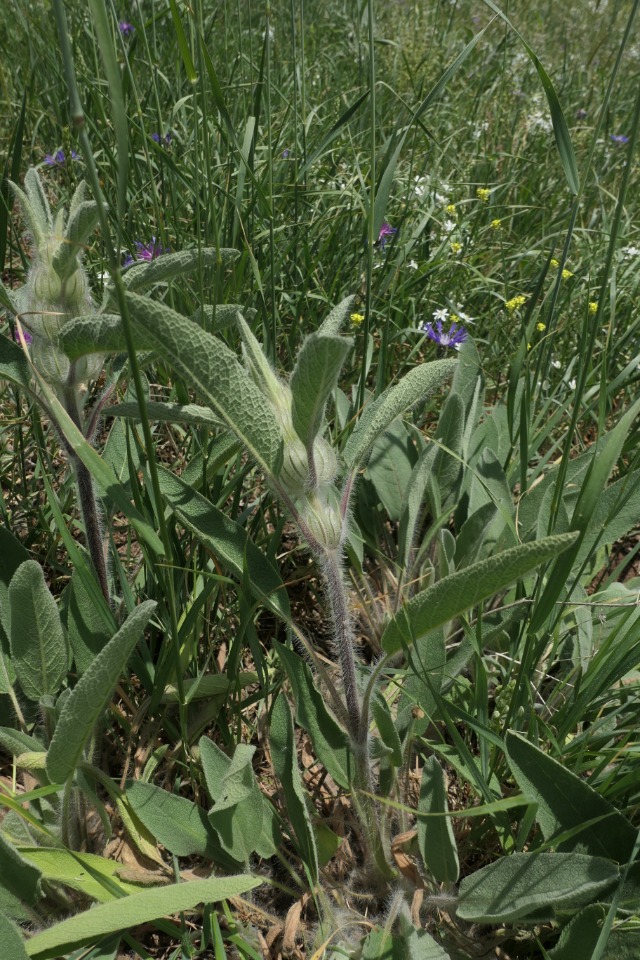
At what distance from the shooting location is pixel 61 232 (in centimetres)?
123

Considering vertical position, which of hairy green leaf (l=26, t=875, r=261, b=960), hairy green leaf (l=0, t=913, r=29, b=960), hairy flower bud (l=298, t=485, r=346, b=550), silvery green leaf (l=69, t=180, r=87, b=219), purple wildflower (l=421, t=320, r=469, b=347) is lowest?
hairy green leaf (l=26, t=875, r=261, b=960)

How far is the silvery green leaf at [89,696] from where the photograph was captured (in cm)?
97

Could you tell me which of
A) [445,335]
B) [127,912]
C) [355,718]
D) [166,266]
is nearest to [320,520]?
[355,718]

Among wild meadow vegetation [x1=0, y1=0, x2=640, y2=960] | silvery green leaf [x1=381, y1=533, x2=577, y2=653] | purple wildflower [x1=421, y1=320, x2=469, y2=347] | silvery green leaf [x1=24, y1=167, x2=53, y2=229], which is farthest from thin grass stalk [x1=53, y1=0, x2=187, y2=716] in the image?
purple wildflower [x1=421, y1=320, x2=469, y2=347]

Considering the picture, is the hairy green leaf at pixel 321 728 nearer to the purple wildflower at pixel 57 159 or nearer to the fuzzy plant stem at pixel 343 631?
the fuzzy plant stem at pixel 343 631

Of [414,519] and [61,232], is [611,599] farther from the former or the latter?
[61,232]

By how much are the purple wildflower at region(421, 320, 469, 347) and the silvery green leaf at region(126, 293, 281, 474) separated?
3.71ft

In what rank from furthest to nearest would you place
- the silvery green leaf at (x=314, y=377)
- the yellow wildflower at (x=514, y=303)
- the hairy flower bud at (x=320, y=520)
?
1. the yellow wildflower at (x=514, y=303)
2. the hairy flower bud at (x=320, y=520)
3. the silvery green leaf at (x=314, y=377)

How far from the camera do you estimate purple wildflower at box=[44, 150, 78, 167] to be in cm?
249

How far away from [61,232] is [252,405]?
1.61 feet

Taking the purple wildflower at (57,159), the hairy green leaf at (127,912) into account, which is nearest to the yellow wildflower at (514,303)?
the purple wildflower at (57,159)

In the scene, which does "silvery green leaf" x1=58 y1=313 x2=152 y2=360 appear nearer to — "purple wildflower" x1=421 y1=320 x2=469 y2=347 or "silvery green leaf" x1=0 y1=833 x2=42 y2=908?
"silvery green leaf" x1=0 y1=833 x2=42 y2=908

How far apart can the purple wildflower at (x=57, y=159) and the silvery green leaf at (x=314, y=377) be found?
188 cm

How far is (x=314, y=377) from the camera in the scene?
923 mm
